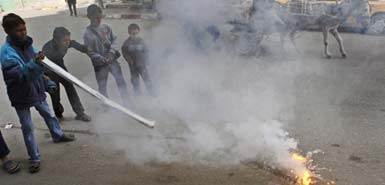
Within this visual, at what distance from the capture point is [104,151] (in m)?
4.27

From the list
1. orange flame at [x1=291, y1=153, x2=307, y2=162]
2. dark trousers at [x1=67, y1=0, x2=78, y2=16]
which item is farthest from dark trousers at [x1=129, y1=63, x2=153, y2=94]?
dark trousers at [x1=67, y1=0, x2=78, y2=16]

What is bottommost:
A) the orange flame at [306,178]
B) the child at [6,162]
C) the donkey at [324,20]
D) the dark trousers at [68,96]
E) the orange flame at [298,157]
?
the orange flame at [306,178]

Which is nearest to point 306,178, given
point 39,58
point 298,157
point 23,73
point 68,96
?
point 298,157

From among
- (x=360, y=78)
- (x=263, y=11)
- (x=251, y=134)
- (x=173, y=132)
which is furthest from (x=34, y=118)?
(x=360, y=78)

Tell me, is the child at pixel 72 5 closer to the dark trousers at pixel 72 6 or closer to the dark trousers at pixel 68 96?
the dark trousers at pixel 72 6

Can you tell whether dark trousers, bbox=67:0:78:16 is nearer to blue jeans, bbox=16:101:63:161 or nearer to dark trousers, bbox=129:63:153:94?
dark trousers, bbox=129:63:153:94

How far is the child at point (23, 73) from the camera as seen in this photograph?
3498 millimetres

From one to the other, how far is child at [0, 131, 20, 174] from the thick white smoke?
3.47 feet

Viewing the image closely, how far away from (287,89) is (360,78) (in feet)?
4.50

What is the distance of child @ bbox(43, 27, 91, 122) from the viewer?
4.47m

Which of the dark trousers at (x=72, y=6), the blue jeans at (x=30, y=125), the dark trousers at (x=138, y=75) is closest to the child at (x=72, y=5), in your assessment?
the dark trousers at (x=72, y=6)

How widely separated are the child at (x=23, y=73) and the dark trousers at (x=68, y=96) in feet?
2.87

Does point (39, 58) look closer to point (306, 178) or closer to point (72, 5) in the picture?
point (306, 178)

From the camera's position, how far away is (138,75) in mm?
5520
